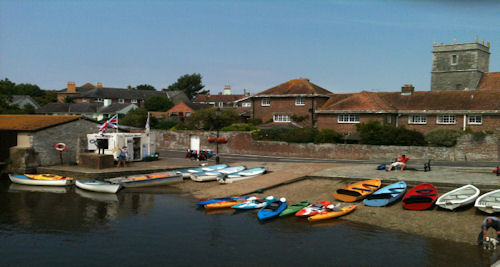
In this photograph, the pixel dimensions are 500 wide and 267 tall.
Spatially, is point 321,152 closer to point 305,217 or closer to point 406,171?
point 406,171

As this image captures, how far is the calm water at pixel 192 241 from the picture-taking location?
1630 centimetres

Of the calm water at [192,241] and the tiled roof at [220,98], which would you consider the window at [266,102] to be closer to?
the calm water at [192,241]

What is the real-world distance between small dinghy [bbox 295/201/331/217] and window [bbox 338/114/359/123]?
27.0m

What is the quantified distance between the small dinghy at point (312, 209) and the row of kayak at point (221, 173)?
8.85m

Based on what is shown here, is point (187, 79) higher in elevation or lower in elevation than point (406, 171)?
higher

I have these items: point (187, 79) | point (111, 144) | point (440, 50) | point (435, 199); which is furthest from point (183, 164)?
point (187, 79)

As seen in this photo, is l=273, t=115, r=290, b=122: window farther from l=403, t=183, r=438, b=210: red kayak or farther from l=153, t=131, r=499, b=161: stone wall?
l=403, t=183, r=438, b=210: red kayak

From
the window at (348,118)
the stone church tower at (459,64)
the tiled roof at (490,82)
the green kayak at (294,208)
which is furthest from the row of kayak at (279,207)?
the stone church tower at (459,64)

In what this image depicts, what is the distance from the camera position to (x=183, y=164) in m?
36.8

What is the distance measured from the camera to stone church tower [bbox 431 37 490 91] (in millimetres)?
68688

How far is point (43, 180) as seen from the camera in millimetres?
30328

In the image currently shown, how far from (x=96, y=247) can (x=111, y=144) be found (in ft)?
65.4

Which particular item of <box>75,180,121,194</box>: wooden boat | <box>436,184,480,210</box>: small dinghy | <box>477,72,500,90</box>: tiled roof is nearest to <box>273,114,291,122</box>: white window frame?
<box>477,72,500,90</box>: tiled roof

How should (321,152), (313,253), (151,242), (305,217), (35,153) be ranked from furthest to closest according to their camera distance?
(321,152) → (35,153) → (305,217) → (151,242) → (313,253)
